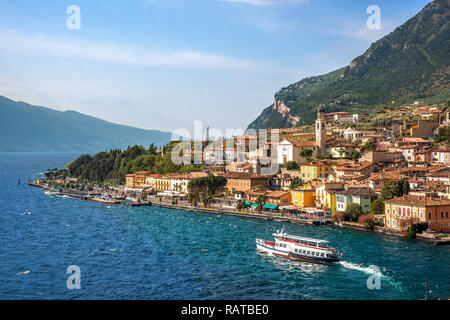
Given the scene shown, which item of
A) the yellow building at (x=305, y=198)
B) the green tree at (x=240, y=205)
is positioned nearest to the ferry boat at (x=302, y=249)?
the yellow building at (x=305, y=198)

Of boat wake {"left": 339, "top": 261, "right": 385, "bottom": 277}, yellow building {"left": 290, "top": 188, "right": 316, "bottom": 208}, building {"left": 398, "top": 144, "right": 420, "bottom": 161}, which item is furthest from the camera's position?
building {"left": 398, "top": 144, "right": 420, "bottom": 161}

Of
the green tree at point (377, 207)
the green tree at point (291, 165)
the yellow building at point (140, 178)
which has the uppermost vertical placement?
the green tree at point (291, 165)

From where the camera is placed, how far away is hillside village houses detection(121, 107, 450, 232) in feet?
142

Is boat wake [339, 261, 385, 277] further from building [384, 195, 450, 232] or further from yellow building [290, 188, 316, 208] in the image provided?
yellow building [290, 188, 316, 208]

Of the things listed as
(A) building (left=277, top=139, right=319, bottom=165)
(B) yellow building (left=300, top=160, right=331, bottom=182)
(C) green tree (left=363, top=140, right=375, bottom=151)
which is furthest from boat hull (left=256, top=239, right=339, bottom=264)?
(C) green tree (left=363, top=140, right=375, bottom=151)

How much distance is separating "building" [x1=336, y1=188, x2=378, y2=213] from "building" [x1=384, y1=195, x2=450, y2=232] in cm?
600

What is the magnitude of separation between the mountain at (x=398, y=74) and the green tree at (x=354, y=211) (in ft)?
251

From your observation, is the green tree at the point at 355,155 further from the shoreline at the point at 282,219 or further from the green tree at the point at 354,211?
the green tree at the point at 354,211

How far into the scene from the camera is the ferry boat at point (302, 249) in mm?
31906

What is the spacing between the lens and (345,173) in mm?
61375

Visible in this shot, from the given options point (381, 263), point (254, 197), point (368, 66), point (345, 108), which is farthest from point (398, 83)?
point (381, 263)

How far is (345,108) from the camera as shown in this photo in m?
149

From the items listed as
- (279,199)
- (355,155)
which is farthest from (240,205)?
(355,155)
